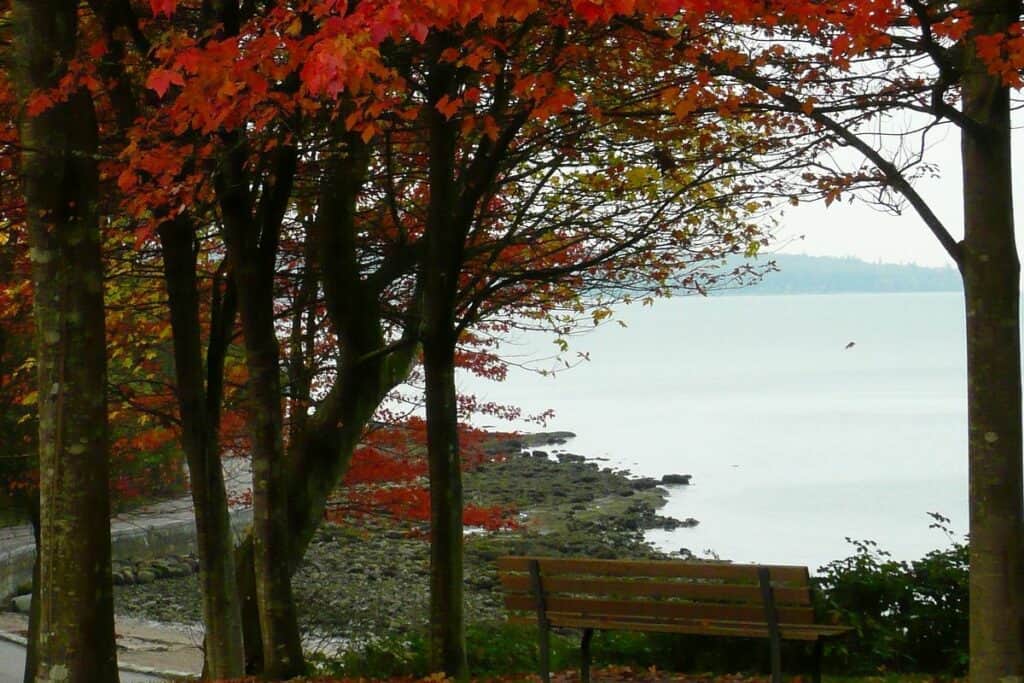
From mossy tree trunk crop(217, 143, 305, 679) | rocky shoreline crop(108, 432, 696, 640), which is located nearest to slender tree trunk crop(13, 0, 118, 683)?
mossy tree trunk crop(217, 143, 305, 679)

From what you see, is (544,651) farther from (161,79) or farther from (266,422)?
(161,79)

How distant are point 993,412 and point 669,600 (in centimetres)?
232

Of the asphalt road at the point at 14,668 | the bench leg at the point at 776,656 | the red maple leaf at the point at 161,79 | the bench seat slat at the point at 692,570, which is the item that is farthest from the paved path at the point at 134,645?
the red maple leaf at the point at 161,79

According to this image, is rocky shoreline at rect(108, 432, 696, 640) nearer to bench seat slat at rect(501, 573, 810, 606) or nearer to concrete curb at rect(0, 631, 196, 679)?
concrete curb at rect(0, 631, 196, 679)

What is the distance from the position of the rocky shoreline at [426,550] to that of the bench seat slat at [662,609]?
13654mm

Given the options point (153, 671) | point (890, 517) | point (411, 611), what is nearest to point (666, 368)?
point (890, 517)

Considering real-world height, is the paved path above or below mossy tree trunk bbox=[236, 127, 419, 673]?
below

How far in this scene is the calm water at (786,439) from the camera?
3900 centimetres

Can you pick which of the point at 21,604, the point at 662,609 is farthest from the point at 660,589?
the point at 21,604

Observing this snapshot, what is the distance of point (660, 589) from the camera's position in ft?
27.3

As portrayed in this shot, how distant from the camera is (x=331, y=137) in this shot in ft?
37.2

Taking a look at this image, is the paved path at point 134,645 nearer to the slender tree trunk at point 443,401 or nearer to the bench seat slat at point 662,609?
the slender tree trunk at point 443,401

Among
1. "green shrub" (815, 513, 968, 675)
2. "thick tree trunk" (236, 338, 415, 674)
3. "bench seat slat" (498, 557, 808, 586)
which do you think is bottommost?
"green shrub" (815, 513, 968, 675)

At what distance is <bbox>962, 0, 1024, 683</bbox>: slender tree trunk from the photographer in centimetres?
774
